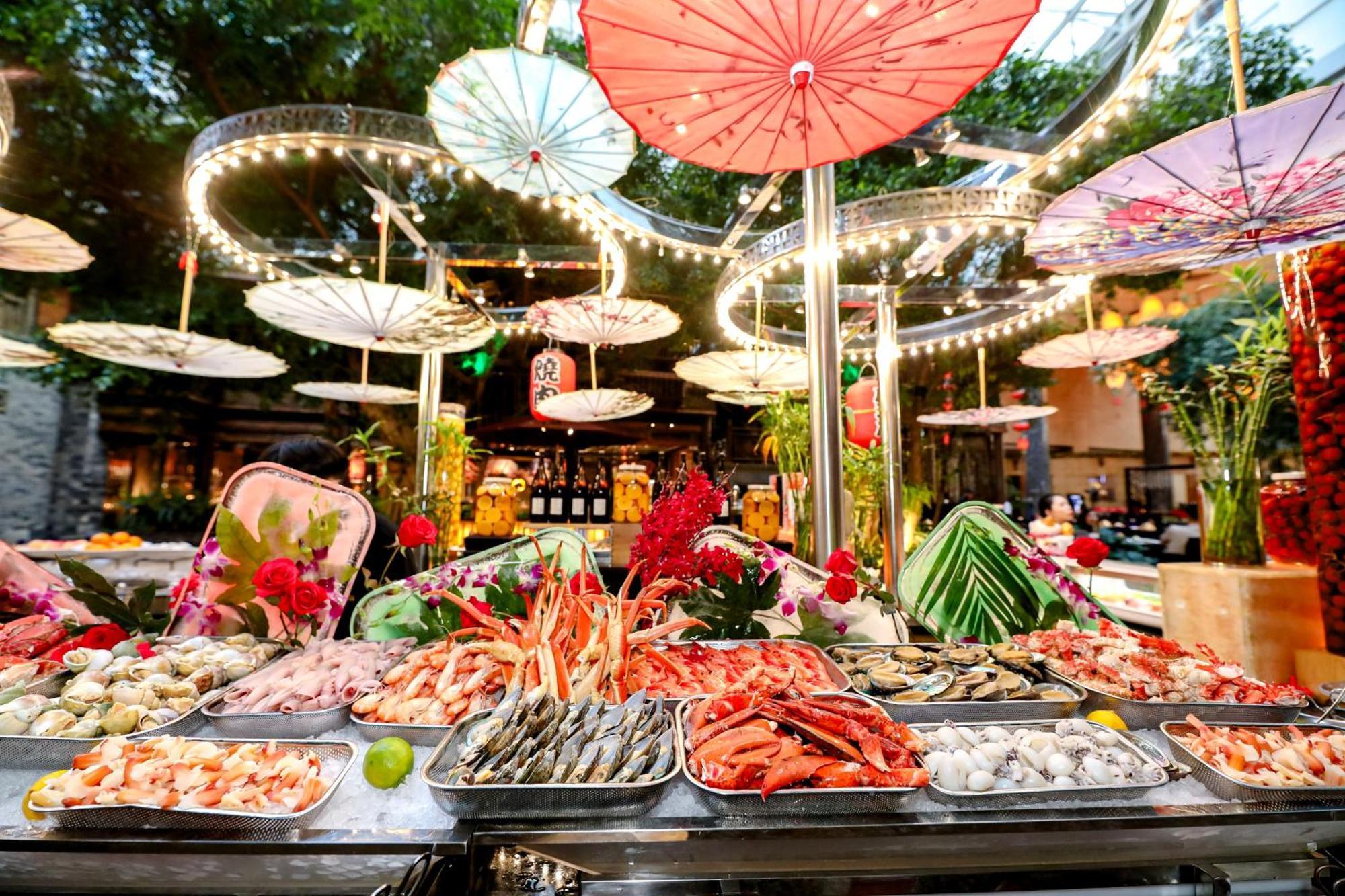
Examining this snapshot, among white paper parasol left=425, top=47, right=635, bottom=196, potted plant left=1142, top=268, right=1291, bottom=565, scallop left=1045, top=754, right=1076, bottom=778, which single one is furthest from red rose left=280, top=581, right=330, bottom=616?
potted plant left=1142, top=268, right=1291, bottom=565

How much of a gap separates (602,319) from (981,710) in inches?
144

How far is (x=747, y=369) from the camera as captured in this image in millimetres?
4391

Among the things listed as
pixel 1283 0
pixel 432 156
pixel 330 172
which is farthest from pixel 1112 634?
pixel 330 172

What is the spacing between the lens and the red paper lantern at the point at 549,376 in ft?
19.7

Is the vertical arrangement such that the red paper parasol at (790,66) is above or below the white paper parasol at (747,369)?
above

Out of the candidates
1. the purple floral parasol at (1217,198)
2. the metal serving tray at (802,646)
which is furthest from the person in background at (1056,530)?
the metal serving tray at (802,646)

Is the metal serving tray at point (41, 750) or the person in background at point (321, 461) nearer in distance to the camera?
the metal serving tray at point (41, 750)

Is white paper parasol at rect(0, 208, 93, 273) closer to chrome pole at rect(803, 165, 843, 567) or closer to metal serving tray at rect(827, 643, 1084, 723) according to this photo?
chrome pole at rect(803, 165, 843, 567)

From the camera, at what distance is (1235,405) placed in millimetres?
3031

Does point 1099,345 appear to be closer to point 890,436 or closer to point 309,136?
point 890,436

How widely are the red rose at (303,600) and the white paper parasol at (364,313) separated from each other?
2.29 m

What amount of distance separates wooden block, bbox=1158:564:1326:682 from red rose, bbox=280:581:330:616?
3.71m

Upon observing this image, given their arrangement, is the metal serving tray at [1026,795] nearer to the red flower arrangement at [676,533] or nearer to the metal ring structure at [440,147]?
the red flower arrangement at [676,533]

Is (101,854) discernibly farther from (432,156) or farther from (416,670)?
(432,156)
